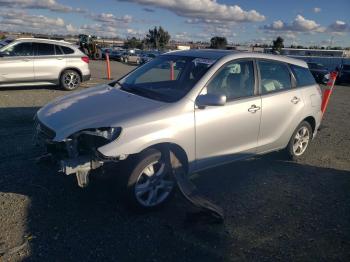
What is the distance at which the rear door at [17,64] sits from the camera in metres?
10.3

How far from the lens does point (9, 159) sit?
5012mm

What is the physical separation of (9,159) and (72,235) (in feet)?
7.66

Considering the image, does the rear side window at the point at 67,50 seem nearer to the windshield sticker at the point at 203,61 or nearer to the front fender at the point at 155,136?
the windshield sticker at the point at 203,61

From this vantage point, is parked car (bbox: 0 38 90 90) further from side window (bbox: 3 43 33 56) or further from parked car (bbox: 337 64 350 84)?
parked car (bbox: 337 64 350 84)

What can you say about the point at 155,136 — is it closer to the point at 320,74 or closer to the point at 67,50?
the point at 67,50

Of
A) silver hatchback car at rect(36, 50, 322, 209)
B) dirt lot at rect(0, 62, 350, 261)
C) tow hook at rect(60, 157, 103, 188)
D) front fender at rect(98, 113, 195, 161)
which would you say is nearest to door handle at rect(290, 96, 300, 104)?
silver hatchback car at rect(36, 50, 322, 209)

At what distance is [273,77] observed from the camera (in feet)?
16.3

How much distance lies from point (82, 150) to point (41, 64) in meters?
8.33

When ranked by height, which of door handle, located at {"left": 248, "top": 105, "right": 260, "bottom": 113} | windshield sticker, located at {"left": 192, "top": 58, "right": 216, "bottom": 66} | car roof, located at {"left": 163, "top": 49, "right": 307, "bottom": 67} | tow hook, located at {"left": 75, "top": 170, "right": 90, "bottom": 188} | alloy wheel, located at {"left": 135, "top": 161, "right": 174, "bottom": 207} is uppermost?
car roof, located at {"left": 163, "top": 49, "right": 307, "bottom": 67}

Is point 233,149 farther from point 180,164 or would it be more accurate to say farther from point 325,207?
point 325,207

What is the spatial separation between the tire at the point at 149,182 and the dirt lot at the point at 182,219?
16 cm

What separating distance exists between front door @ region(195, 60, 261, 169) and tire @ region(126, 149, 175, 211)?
1.59ft

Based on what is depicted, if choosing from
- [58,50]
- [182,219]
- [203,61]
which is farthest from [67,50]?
[182,219]

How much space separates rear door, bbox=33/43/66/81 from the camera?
1078cm
